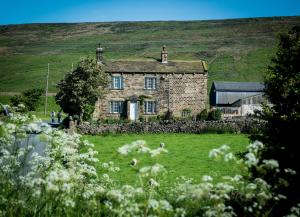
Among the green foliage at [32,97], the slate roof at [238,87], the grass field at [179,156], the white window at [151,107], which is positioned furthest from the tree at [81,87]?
the slate roof at [238,87]

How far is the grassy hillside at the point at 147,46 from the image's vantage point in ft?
346

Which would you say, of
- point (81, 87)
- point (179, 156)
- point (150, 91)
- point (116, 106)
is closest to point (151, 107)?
point (150, 91)

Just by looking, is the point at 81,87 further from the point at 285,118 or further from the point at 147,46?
the point at 147,46

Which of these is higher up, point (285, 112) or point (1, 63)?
point (1, 63)

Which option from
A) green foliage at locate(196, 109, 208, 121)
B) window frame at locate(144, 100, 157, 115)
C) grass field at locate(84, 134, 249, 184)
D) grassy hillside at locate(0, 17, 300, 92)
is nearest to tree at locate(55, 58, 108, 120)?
Answer: window frame at locate(144, 100, 157, 115)

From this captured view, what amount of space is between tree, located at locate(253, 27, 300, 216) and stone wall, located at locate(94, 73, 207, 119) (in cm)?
3456

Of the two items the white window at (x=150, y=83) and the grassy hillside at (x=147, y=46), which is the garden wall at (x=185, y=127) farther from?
the grassy hillside at (x=147, y=46)

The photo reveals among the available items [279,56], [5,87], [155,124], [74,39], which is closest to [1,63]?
[5,87]

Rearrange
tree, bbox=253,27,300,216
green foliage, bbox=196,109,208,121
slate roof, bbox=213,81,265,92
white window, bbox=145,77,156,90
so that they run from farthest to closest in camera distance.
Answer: slate roof, bbox=213,81,265,92
white window, bbox=145,77,156,90
green foliage, bbox=196,109,208,121
tree, bbox=253,27,300,216

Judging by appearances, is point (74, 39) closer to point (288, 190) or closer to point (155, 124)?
point (155, 124)

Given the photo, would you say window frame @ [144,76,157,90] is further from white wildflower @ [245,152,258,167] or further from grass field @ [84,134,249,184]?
white wildflower @ [245,152,258,167]

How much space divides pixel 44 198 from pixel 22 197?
0.76 meters

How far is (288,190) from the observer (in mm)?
9883

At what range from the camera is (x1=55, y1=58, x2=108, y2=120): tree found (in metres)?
40.7
